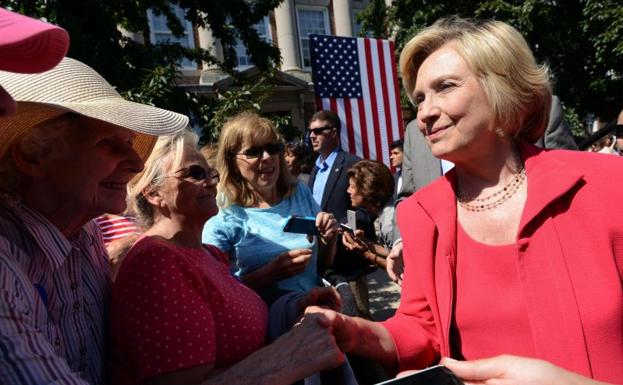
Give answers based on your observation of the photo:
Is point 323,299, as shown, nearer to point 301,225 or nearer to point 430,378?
point 301,225

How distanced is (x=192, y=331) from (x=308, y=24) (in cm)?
2166

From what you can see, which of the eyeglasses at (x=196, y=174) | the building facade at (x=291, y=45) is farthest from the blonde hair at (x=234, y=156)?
the building facade at (x=291, y=45)

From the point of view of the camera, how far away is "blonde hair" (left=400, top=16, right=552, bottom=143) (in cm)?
183

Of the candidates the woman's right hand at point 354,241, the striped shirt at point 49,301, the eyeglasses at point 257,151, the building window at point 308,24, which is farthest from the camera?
the building window at point 308,24

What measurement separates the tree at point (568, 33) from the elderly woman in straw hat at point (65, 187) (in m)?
13.7

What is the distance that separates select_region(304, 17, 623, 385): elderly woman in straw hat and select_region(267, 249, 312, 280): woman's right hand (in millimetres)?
867

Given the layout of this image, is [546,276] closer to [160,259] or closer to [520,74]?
[520,74]

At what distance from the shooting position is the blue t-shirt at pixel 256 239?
3146mm

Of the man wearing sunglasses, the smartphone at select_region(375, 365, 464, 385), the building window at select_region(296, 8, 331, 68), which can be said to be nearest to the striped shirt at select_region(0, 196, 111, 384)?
the smartphone at select_region(375, 365, 464, 385)

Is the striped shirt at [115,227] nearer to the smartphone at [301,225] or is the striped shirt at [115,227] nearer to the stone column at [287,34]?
the smartphone at [301,225]

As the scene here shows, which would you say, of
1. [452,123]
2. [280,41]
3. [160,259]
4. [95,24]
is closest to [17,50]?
[160,259]

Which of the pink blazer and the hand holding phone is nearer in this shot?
the pink blazer

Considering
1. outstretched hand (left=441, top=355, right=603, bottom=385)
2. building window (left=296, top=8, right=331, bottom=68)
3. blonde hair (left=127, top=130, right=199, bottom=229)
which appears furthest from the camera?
building window (left=296, top=8, right=331, bottom=68)

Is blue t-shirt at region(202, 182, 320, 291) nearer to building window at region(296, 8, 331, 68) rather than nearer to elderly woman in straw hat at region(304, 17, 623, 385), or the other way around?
elderly woman in straw hat at region(304, 17, 623, 385)
